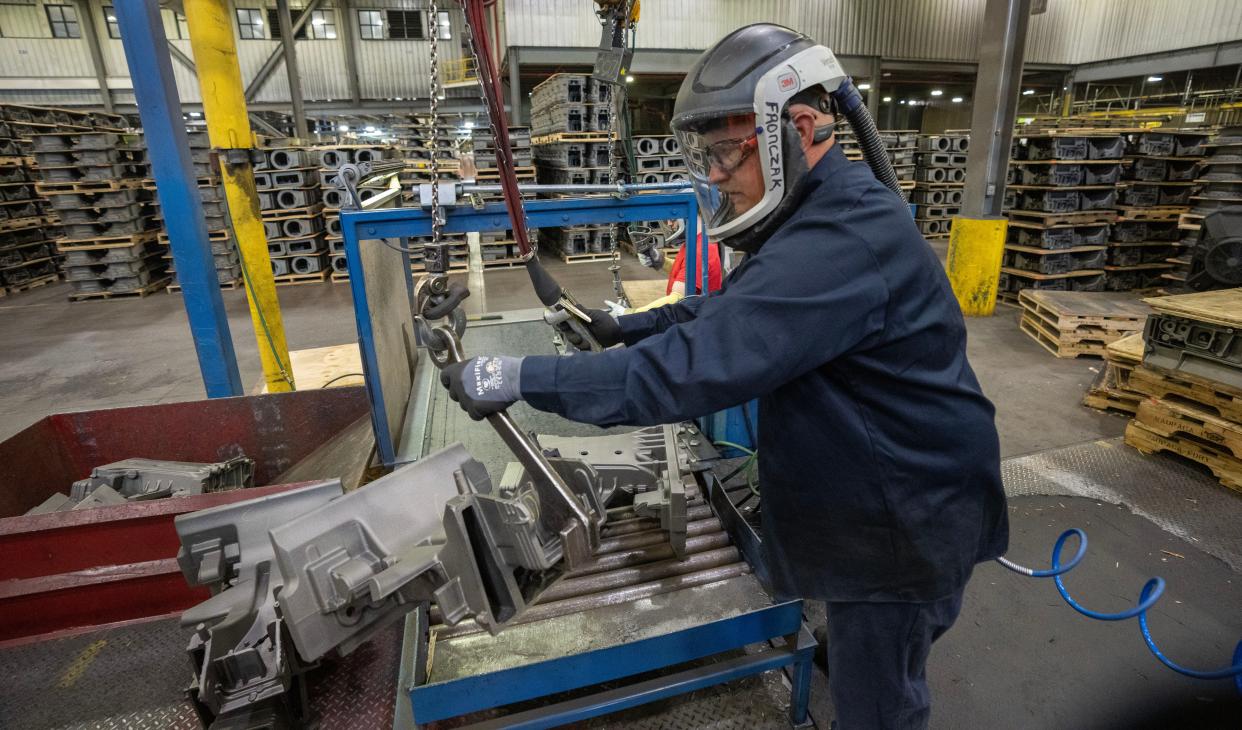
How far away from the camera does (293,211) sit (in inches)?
389

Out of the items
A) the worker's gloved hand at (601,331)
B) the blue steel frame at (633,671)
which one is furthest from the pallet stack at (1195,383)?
the worker's gloved hand at (601,331)

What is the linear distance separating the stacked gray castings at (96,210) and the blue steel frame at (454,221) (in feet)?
31.9

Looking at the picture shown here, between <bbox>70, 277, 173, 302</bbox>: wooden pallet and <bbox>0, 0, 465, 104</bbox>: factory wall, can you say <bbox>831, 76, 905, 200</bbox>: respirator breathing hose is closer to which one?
<bbox>70, 277, 173, 302</bbox>: wooden pallet

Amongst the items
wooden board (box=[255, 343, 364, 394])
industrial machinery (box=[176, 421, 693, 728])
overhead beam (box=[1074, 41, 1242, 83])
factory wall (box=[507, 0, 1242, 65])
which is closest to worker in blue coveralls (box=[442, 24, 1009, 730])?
industrial machinery (box=[176, 421, 693, 728])

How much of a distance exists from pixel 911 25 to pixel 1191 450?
52.9ft

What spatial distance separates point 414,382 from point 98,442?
5.50ft

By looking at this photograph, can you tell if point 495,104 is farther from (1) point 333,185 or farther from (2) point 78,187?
(2) point 78,187

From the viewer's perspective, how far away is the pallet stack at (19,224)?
10430 millimetres

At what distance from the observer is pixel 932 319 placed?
144 centimetres

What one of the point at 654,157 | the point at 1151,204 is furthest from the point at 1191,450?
the point at 654,157

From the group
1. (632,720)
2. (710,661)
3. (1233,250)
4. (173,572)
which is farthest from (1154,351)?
(173,572)

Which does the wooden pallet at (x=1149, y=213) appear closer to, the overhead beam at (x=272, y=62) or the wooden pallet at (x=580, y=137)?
the wooden pallet at (x=580, y=137)

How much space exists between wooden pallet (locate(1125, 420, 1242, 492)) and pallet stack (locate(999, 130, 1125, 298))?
4.48m

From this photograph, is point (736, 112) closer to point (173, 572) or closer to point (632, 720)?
point (632, 720)
